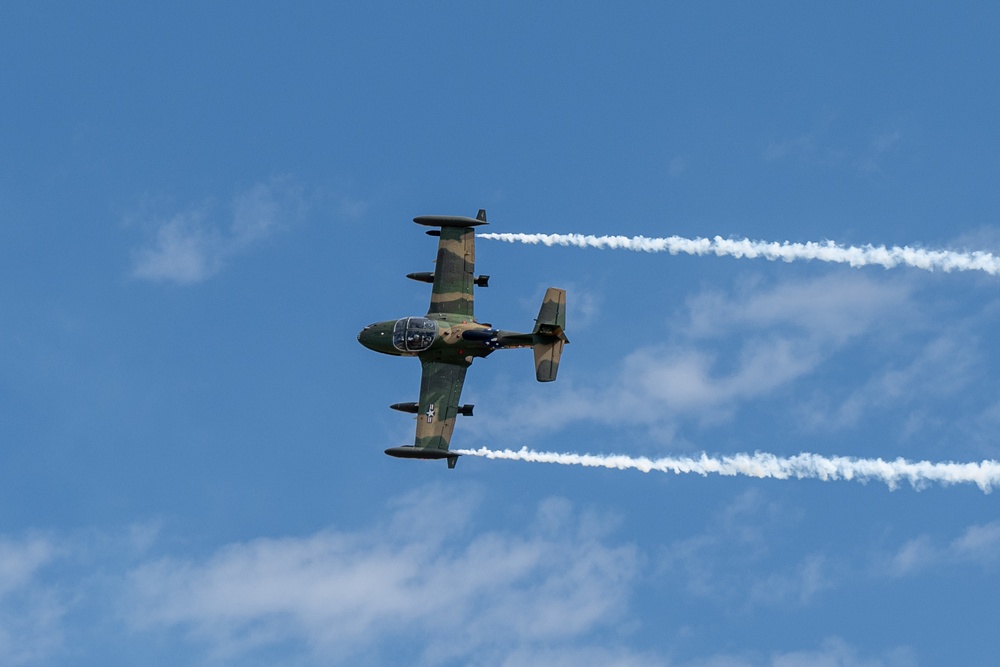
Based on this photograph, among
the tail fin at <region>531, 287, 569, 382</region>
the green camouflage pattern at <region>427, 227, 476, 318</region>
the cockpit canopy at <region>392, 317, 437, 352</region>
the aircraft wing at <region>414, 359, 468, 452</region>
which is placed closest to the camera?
the tail fin at <region>531, 287, 569, 382</region>

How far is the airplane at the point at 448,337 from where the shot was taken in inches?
3398

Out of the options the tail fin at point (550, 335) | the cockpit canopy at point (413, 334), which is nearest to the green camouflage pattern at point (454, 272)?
the cockpit canopy at point (413, 334)

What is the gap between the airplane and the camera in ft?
283

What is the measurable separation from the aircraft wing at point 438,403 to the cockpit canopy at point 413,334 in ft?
3.82

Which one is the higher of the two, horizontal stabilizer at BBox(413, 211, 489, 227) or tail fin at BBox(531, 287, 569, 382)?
horizontal stabilizer at BBox(413, 211, 489, 227)

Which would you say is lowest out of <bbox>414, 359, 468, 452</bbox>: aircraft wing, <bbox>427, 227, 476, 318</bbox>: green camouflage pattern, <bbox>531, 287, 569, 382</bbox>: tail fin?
<bbox>414, 359, 468, 452</bbox>: aircraft wing

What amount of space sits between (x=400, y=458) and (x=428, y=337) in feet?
25.6

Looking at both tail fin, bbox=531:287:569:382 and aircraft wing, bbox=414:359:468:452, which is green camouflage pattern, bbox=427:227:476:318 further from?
tail fin, bbox=531:287:569:382

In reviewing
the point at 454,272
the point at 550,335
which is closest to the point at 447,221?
the point at 454,272

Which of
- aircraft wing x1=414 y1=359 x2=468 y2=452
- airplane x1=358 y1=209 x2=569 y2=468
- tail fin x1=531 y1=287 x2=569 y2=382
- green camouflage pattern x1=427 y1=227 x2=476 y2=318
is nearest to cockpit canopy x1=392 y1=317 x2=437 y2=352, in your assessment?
airplane x1=358 y1=209 x2=569 y2=468

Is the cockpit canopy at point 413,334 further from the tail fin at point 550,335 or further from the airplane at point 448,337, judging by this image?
the tail fin at point 550,335

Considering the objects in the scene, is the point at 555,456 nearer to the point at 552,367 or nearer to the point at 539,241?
the point at 552,367

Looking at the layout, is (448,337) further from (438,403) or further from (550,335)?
(550,335)

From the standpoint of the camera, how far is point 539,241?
3644 inches
